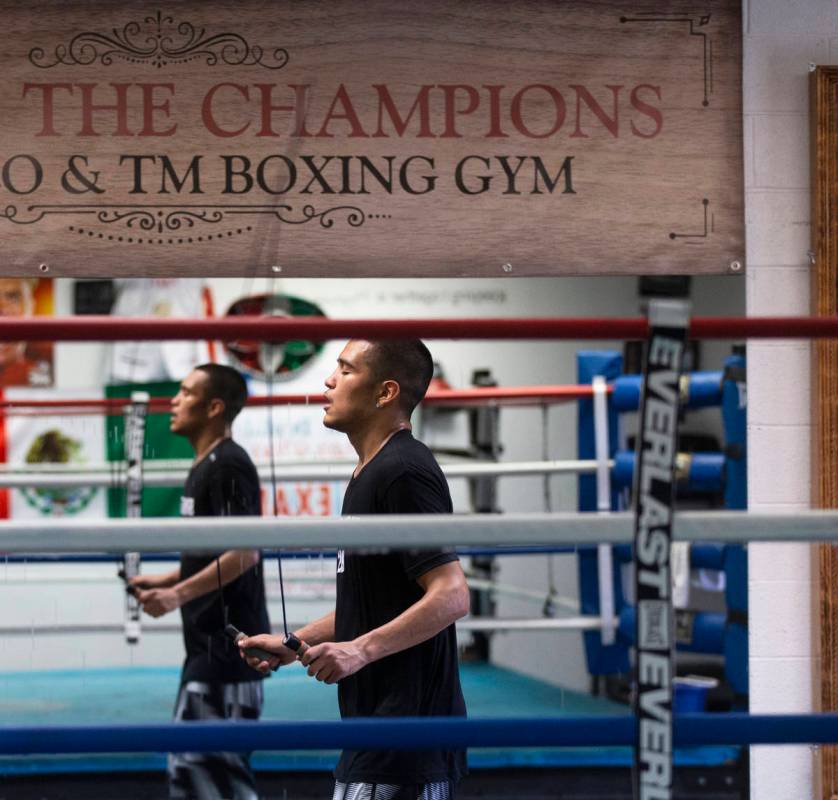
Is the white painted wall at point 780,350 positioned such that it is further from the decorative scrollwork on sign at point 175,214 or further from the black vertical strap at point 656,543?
the black vertical strap at point 656,543

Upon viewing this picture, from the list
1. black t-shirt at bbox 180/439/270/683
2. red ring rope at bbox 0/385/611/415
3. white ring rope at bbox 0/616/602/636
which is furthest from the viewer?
red ring rope at bbox 0/385/611/415

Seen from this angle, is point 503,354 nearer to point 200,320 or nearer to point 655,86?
point 655,86

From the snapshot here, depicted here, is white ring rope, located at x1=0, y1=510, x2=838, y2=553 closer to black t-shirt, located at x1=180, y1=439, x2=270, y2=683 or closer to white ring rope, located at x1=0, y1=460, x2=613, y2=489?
black t-shirt, located at x1=180, y1=439, x2=270, y2=683

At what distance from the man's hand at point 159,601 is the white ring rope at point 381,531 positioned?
1.64 meters


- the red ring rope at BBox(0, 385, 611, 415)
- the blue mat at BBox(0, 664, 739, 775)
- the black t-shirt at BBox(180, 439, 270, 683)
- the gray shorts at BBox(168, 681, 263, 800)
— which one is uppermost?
the red ring rope at BBox(0, 385, 611, 415)

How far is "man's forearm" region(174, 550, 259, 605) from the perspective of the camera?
3.20m

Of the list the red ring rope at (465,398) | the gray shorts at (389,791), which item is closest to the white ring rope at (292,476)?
the red ring rope at (465,398)

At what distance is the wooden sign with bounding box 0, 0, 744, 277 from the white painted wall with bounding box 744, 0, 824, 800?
1.25 ft

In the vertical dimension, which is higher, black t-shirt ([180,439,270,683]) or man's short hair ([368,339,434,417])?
man's short hair ([368,339,434,417])

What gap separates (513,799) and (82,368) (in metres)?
3.55

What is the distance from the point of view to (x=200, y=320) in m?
1.60

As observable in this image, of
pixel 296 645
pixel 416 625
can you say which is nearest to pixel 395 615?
pixel 416 625

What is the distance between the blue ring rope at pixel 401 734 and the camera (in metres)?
1.59

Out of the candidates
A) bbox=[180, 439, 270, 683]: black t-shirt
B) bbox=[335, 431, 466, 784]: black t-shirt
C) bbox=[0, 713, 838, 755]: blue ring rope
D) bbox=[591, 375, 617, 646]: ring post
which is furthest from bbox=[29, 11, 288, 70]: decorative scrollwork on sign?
bbox=[0, 713, 838, 755]: blue ring rope
